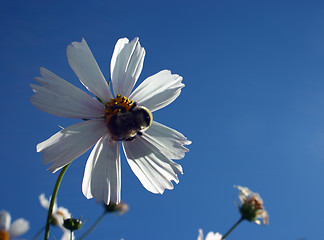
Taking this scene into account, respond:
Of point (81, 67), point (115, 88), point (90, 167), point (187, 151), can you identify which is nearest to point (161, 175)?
point (187, 151)

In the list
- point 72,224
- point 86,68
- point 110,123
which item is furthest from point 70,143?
point 72,224

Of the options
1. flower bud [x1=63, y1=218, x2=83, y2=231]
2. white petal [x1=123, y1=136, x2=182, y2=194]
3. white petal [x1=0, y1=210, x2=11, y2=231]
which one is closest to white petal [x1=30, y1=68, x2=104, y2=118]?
white petal [x1=123, y1=136, x2=182, y2=194]

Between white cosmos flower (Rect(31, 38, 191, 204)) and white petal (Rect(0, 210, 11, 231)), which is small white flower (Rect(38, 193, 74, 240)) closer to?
white petal (Rect(0, 210, 11, 231))

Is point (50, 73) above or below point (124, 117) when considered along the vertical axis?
above

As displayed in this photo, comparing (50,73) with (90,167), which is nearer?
(50,73)

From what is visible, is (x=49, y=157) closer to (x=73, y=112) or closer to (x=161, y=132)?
(x=73, y=112)
